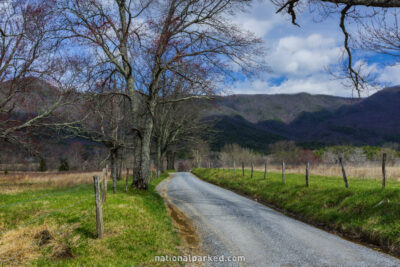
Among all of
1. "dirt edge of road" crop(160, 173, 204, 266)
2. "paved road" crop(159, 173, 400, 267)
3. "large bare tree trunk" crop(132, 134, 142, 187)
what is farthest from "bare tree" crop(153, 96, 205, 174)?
"paved road" crop(159, 173, 400, 267)

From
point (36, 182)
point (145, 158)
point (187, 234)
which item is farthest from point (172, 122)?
point (187, 234)

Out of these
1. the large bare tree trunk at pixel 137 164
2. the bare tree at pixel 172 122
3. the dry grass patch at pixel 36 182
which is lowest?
the dry grass patch at pixel 36 182

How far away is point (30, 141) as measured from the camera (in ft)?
54.5

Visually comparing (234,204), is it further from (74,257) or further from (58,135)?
(58,135)

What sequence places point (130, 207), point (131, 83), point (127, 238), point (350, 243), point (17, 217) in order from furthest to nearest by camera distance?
point (131, 83) < point (130, 207) < point (17, 217) < point (350, 243) < point (127, 238)

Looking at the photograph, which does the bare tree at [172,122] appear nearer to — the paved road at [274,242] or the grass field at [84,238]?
the paved road at [274,242]

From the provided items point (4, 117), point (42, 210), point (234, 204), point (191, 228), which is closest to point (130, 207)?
point (191, 228)

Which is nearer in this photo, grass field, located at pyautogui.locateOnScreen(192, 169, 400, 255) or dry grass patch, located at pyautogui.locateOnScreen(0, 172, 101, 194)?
grass field, located at pyautogui.locateOnScreen(192, 169, 400, 255)

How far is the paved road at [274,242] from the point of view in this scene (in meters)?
5.63

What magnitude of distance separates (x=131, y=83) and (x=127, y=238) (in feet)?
32.4

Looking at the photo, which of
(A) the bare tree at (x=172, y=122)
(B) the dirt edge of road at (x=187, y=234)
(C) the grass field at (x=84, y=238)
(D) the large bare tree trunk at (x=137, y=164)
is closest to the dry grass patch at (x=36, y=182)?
(D) the large bare tree trunk at (x=137, y=164)

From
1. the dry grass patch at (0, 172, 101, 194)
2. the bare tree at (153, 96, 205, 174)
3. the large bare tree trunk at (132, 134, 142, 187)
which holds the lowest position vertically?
the dry grass patch at (0, 172, 101, 194)

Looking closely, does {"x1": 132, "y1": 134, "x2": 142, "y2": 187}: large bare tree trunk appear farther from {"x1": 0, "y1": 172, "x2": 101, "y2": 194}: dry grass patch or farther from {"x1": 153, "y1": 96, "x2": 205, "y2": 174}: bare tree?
{"x1": 153, "y1": 96, "x2": 205, "y2": 174}: bare tree

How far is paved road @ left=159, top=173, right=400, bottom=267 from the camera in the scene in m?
5.63
